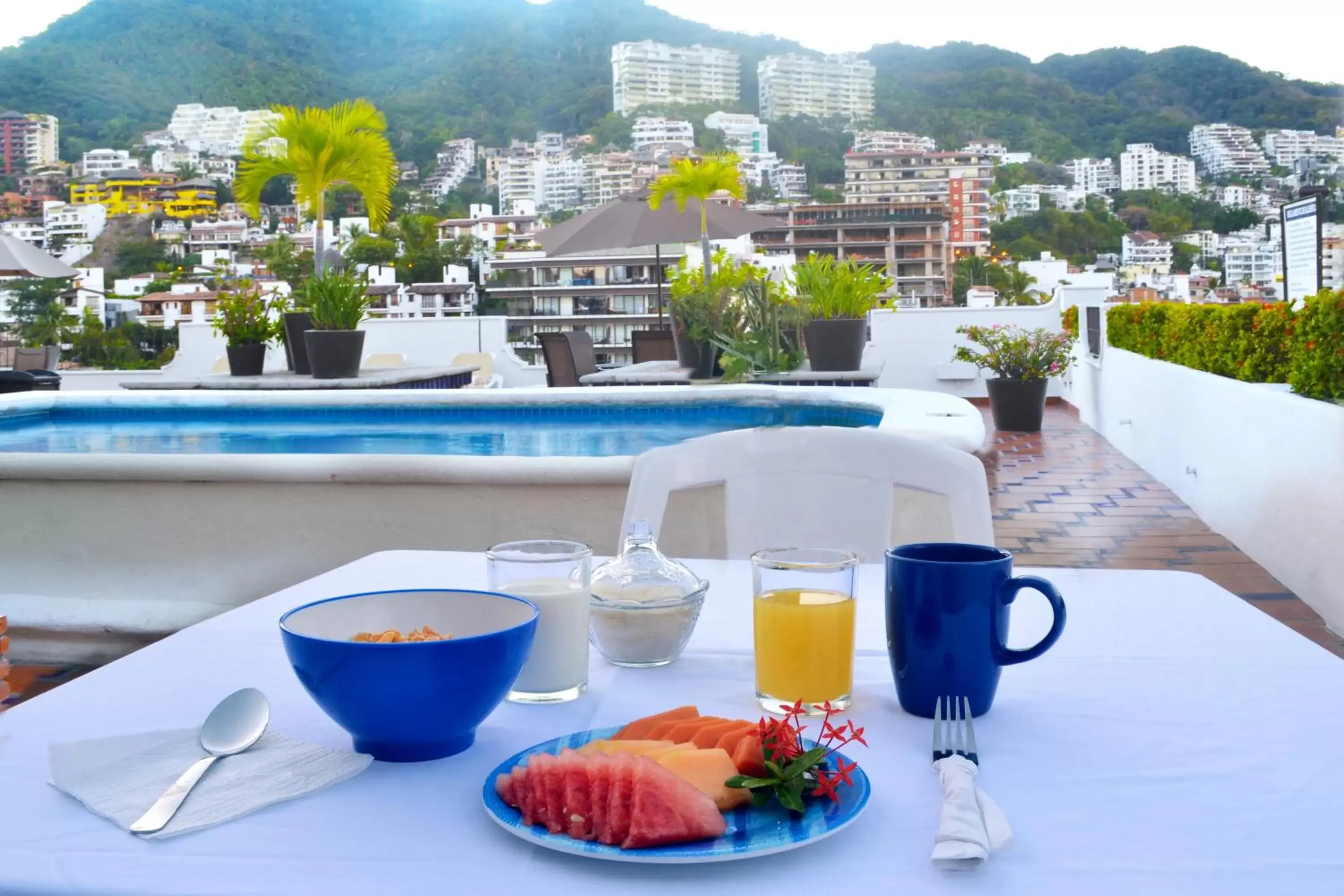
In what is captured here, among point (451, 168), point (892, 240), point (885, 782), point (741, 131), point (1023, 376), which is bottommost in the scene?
point (885, 782)

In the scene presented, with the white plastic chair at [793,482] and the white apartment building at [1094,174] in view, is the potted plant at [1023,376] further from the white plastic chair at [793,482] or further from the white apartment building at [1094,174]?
the white apartment building at [1094,174]

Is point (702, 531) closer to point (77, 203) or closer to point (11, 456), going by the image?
point (11, 456)

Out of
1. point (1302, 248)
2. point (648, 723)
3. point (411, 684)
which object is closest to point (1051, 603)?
point (648, 723)

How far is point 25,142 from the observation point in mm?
38094

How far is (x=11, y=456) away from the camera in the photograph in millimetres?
3260

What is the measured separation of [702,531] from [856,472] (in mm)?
1362

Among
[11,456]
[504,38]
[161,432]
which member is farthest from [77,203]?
[11,456]

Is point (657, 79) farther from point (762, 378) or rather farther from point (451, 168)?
point (762, 378)

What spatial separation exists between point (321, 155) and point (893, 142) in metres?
33.6

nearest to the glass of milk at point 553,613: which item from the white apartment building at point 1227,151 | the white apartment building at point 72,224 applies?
the white apartment building at point 1227,151

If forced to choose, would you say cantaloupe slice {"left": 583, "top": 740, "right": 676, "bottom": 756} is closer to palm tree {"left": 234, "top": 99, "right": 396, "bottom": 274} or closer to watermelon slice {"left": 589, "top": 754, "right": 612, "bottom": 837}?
watermelon slice {"left": 589, "top": 754, "right": 612, "bottom": 837}

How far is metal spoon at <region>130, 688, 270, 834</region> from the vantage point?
73 cm

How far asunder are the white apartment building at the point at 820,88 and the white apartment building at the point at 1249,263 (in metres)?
17.3

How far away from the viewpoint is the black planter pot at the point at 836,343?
18.9ft
